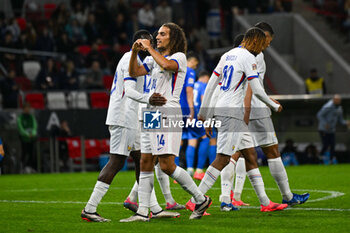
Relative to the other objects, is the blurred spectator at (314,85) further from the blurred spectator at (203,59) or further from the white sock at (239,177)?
the white sock at (239,177)

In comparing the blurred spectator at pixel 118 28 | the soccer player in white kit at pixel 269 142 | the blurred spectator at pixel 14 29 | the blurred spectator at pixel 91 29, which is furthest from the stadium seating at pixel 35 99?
the soccer player in white kit at pixel 269 142

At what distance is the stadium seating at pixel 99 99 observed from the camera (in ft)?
72.9

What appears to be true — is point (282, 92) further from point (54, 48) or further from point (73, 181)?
point (73, 181)

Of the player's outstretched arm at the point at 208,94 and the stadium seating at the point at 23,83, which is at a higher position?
the player's outstretched arm at the point at 208,94

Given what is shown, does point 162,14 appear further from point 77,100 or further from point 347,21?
point 347,21

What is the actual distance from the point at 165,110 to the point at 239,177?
2.27 meters

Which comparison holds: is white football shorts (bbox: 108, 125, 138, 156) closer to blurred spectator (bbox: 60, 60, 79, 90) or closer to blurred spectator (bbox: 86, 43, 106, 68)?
blurred spectator (bbox: 60, 60, 79, 90)

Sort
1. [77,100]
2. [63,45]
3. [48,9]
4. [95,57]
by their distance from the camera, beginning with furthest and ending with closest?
1. [48,9]
2. [63,45]
3. [95,57]
4. [77,100]

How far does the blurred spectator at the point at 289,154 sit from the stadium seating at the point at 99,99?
562cm

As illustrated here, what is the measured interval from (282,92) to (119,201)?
1502 cm

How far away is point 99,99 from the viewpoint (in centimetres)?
2231

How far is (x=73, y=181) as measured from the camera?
1590 cm

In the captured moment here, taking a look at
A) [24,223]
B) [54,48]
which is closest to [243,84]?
[24,223]

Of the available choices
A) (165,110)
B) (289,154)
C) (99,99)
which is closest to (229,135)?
(165,110)
